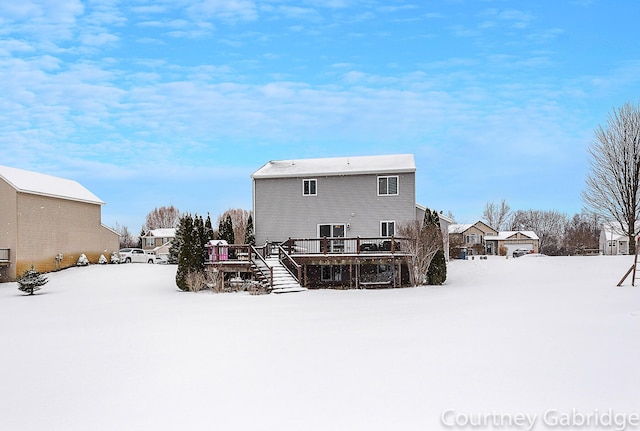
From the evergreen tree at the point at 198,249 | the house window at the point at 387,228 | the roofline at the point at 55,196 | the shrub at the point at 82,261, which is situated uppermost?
the roofline at the point at 55,196

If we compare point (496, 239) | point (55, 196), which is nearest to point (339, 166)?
point (55, 196)

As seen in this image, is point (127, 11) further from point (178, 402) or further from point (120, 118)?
point (178, 402)

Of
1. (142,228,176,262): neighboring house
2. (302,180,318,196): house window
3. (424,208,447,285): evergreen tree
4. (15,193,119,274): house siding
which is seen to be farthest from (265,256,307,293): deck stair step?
(142,228,176,262): neighboring house

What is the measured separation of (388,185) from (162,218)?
63.4 metres

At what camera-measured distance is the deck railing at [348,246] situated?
925 inches

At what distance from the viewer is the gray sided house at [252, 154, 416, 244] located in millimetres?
27281

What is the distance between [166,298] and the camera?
63.4 feet

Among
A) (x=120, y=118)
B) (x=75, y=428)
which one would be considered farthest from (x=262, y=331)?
(x=120, y=118)

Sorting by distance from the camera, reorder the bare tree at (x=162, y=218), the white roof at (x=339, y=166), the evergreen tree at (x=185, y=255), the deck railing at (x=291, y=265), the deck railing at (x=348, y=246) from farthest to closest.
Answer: the bare tree at (x=162, y=218), the white roof at (x=339, y=166), the deck railing at (x=348, y=246), the deck railing at (x=291, y=265), the evergreen tree at (x=185, y=255)

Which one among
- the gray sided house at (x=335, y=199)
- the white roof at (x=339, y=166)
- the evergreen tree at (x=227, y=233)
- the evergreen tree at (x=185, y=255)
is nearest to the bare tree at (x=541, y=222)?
the white roof at (x=339, y=166)

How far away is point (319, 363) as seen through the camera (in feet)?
27.3

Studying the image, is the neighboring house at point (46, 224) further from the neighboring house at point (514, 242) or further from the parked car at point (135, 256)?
the neighboring house at point (514, 242)

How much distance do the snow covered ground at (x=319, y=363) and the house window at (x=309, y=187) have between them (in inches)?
490

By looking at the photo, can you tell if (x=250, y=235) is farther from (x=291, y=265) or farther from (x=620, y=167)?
(x=620, y=167)
